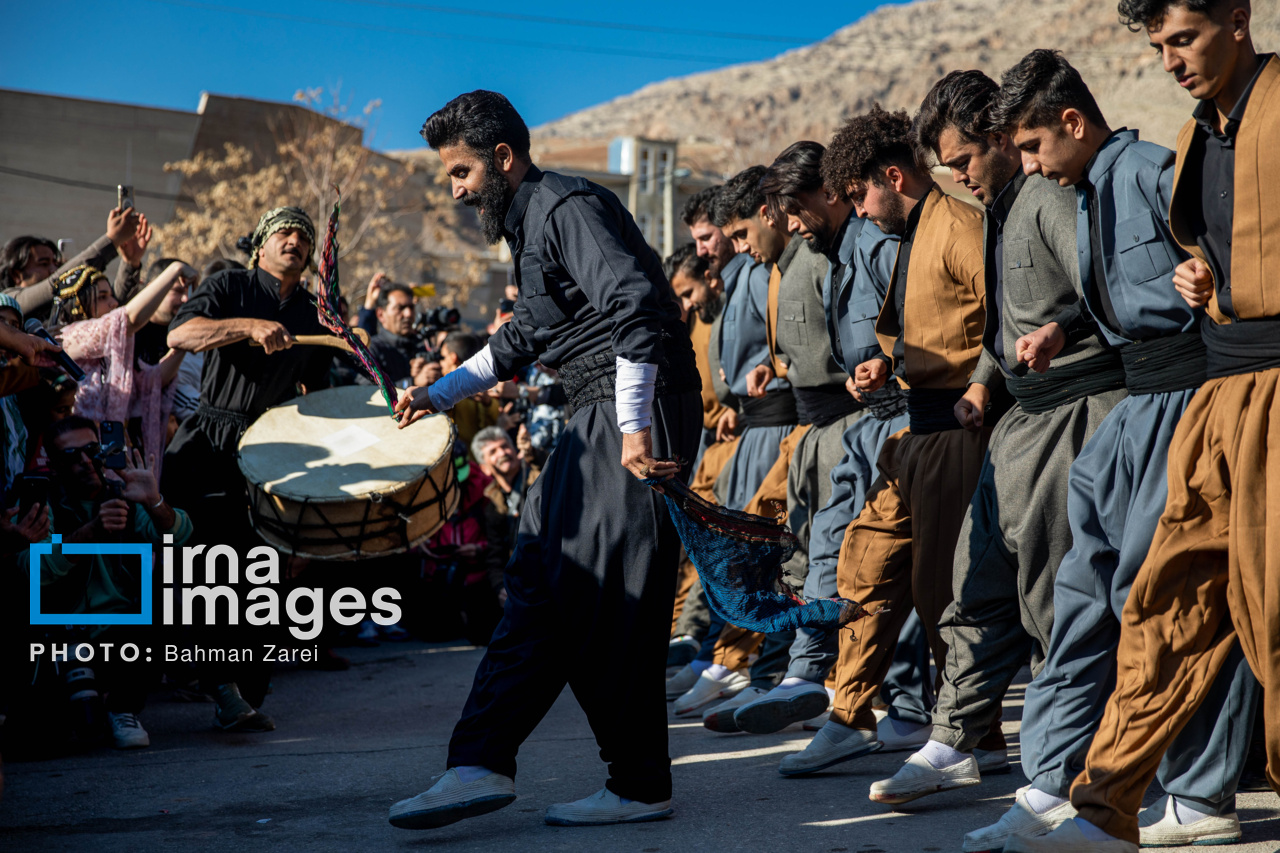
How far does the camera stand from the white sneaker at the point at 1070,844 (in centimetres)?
271

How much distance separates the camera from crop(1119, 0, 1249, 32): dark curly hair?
261 cm

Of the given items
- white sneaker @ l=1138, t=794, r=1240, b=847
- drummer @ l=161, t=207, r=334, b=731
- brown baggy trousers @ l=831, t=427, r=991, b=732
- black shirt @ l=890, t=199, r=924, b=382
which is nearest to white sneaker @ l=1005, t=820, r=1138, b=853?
white sneaker @ l=1138, t=794, r=1240, b=847

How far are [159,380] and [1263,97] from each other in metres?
4.96

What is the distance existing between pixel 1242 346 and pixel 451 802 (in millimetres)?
2308

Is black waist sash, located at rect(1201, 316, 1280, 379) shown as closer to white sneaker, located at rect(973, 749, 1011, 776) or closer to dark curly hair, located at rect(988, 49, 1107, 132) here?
dark curly hair, located at rect(988, 49, 1107, 132)

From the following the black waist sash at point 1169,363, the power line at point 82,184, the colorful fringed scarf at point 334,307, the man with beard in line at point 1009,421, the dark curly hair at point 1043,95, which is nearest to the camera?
the black waist sash at point 1169,363

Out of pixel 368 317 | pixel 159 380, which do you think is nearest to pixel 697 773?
pixel 159 380

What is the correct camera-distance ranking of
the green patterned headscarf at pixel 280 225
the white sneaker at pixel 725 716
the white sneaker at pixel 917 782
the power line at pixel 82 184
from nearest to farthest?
the white sneaker at pixel 917 782, the white sneaker at pixel 725 716, the green patterned headscarf at pixel 280 225, the power line at pixel 82 184

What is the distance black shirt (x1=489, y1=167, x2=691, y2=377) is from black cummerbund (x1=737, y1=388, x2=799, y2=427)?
1.97 metres

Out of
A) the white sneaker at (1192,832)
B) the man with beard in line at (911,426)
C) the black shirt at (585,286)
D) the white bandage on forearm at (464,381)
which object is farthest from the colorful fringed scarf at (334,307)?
the white sneaker at (1192,832)

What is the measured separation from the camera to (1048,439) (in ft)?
10.7

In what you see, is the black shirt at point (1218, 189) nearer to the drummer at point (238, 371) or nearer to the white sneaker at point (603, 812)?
the white sneaker at point (603, 812)

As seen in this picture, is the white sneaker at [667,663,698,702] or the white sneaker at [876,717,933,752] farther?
the white sneaker at [667,663,698,702]

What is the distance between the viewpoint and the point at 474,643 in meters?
7.40
